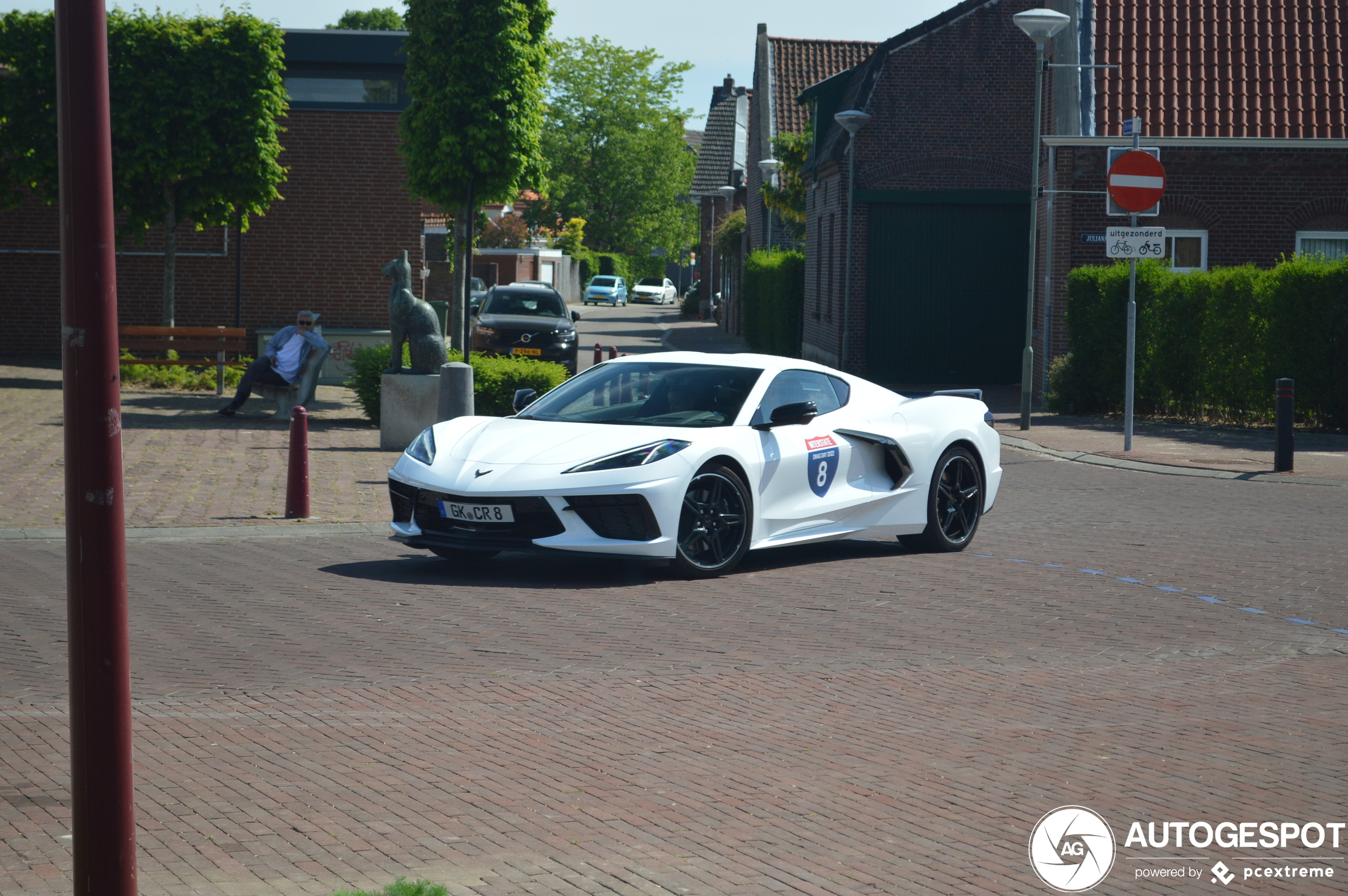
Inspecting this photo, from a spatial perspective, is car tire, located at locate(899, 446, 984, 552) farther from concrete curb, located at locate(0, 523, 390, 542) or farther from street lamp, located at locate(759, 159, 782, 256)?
street lamp, located at locate(759, 159, 782, 256)

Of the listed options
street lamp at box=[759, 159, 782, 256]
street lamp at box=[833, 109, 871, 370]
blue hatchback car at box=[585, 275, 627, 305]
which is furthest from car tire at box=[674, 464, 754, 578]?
blue hatchback car at box=[585, 275, 627, 305]

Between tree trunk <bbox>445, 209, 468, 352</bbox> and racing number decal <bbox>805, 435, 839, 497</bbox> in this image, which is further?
tree trunk <bbox>445, 209, 468, 352</bbox>

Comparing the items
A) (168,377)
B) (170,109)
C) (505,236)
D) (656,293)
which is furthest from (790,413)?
(656,293)

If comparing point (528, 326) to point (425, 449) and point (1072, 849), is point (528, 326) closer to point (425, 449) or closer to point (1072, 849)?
point (425, 449)

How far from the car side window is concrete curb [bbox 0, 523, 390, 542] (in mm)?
3096

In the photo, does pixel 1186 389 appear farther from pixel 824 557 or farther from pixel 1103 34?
pixel 824 557

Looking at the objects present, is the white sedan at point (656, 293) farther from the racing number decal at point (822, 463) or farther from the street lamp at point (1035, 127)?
the racing number decal at point (822, 463)

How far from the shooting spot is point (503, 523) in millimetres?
8344

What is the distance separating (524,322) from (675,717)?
72.7ft

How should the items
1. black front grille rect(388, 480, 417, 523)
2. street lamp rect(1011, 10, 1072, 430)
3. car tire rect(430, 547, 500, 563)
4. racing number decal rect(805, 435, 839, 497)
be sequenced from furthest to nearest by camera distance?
street lamp rect(1011, 10, 1072, 430), racing number decal rect(805, 435, 839, 497), car tire rect(430, 547, 500, 563), black front grille rect(388, 480, 417, 523)

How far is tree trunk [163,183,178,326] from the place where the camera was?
2302 cm

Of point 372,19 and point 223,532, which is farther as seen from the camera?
point 372,19

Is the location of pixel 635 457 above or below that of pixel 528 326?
below

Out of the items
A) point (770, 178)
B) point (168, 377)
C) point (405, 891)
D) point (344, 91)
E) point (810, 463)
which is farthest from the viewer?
point (770, 178)
